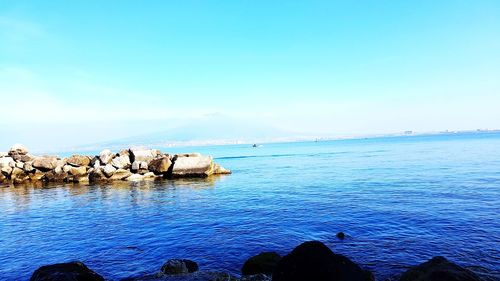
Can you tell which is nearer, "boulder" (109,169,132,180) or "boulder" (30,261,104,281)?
"boulder" (30,261,104,281)

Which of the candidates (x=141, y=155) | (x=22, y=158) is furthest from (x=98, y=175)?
(x=22, y=158)

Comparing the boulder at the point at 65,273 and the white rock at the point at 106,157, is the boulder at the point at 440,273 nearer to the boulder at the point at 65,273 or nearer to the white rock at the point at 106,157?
the boulder at the point at 65,273

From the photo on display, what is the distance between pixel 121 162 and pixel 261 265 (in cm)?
5038

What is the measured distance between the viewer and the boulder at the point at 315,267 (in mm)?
8375

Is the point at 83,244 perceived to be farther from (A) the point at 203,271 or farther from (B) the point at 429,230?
(B) the point at 429,230

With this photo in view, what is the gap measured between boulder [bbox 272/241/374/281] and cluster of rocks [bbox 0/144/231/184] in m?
49.0

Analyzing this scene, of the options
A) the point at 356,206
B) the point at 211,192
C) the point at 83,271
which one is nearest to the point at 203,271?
the point at 83,271

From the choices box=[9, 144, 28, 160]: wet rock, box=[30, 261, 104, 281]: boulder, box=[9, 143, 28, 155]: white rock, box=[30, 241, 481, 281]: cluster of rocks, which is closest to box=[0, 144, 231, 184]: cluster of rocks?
box=[9, 144, 28, 160]: wet rock

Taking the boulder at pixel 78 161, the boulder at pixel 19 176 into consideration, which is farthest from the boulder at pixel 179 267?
the boulder at pixel 19 176

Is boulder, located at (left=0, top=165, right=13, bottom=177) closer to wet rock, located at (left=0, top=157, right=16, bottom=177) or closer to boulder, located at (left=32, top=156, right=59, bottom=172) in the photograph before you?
wet rock, located at (left=0, top=157, right=16, bottom=177)

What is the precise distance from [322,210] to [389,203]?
592cm

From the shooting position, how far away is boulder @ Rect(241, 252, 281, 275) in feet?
45.2

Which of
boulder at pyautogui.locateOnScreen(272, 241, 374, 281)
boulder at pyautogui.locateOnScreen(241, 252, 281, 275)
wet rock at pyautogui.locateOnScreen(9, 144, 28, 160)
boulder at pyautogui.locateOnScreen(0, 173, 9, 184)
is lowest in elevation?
boulder at pyautogui.locateOnScreen(0, 173, 9, 184)

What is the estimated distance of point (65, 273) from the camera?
36.9 feet
